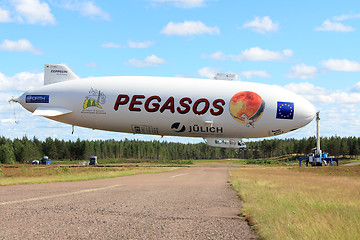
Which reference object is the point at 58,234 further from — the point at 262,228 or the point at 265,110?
the point at 265,110

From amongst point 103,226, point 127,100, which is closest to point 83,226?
point 103,226

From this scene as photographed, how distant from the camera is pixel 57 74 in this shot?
41.4m

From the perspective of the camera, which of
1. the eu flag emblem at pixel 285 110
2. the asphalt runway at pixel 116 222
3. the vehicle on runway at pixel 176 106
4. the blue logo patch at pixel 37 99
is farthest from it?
the blue logo patch at pixel 37 99

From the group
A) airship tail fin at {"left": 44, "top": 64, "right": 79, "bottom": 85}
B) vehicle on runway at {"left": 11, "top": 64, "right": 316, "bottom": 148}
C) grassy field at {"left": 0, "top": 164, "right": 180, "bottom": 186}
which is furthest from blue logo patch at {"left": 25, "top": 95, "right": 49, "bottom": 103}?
grassy field at {"left": 0, "top": 164, "right": 180, "bottom": 186}

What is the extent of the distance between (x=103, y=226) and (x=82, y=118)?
99.1 ft

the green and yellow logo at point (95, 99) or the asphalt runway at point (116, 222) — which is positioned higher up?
the green and yellow logo at point (95, 99)

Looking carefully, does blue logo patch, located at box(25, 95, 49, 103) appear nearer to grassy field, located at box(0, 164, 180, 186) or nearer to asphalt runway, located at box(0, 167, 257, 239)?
grassy field, located at box(0, 164, 180, 186)

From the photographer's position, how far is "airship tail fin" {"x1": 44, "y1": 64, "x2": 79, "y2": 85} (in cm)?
4122

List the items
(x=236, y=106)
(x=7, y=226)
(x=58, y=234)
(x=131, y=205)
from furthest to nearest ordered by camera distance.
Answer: (x=236, y=106) → (x=131, y=205) → (x=7, y=226) → (x=58, y=234)

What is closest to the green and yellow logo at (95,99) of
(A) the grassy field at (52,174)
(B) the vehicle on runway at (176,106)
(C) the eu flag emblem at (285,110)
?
(B) the vehicle on runway at (176,106)

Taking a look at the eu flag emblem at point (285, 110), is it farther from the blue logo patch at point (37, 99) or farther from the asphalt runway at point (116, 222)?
the asphalt runway at point (116, 222)

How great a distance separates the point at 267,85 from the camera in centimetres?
3925

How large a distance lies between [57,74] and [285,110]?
924 inches

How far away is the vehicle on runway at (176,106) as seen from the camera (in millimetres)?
36438
